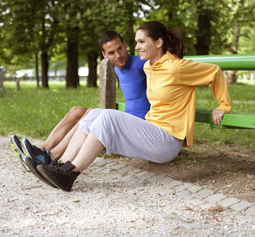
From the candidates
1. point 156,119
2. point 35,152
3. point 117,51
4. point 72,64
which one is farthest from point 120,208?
point 72,64

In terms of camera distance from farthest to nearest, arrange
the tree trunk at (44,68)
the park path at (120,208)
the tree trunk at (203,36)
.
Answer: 1. the tree trunk at (44,68)
2. the tree trunk at (203,36)
3. the park path at (120,208)

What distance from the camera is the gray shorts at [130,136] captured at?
2.78m

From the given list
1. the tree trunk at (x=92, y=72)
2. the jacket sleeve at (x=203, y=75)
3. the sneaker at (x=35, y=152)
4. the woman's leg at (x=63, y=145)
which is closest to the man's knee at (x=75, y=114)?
the woman's leg at (x=63, y=145)

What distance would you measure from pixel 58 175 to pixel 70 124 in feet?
2.59

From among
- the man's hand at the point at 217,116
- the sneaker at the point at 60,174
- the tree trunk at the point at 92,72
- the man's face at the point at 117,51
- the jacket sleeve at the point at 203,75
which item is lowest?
the tree trunk at the point at 92,72

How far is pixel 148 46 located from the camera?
118 inches

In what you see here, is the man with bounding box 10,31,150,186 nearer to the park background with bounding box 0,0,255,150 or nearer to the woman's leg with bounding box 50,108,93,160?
the woman's leg with bounding box 50,108,93,160

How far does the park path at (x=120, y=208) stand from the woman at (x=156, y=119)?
0.29 meters

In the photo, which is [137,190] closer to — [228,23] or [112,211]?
[112,211]

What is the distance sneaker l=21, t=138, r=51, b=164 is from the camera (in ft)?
10.0

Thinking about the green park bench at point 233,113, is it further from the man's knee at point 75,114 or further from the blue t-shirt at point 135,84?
the man's knee at point 75,114

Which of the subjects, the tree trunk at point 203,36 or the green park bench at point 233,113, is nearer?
the green park bench at point 233,113

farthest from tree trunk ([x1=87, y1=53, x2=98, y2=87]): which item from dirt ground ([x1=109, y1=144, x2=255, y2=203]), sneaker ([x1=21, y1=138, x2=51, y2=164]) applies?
sneaker ([x1=21, y1=138, x2=51, y2=164])

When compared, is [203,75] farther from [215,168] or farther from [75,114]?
[75,114]
